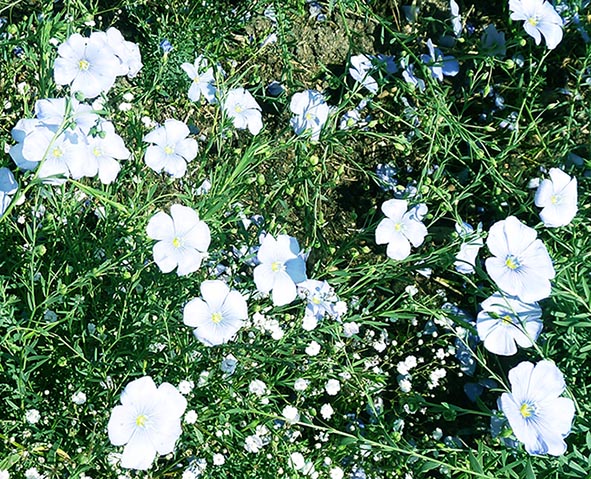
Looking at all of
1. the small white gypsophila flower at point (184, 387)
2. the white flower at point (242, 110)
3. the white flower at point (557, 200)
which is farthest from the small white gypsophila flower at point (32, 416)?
the white flower at point (557, 200)

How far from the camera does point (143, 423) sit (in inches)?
65.8

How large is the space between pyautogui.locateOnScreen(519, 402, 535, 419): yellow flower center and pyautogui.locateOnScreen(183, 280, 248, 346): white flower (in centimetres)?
74

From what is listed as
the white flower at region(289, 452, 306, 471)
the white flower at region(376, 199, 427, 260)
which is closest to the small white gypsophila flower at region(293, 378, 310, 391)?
the white flower at region(289, 452, 306, 471)

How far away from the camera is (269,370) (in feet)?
7.79

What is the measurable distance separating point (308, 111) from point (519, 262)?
0.84 m

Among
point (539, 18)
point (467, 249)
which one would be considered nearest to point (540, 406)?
point (467, 249)

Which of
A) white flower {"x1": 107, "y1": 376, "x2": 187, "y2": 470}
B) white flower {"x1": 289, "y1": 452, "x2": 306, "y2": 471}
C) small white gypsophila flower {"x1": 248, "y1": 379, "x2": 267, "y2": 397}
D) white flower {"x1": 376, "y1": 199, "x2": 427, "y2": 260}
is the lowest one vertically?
white flower {"x1": 107, "y1": 376, "x2": 187, "y2": 470}

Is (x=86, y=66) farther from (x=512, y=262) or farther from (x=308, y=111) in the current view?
(x=512, y=262)

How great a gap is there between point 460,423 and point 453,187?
0.85 m

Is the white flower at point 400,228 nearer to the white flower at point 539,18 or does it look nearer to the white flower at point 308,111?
the white flower at point 308,111

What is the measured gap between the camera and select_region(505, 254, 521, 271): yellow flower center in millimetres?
2002

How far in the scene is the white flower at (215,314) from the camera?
180 cm

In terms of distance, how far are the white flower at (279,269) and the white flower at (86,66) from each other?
56 cm

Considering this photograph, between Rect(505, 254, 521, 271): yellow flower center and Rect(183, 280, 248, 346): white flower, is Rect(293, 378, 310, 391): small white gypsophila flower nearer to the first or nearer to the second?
Rect(183, 280, 248, 346): white flower
